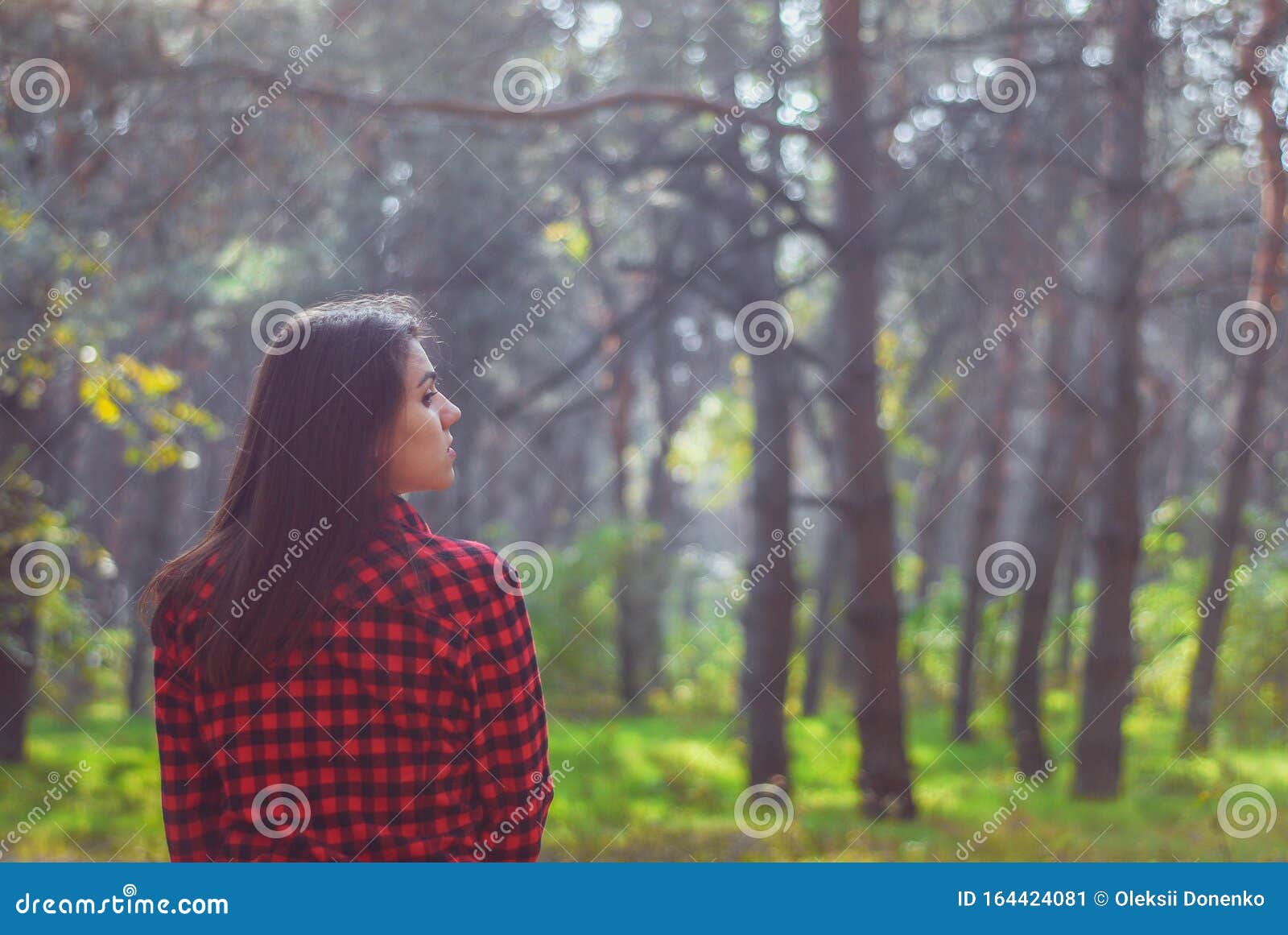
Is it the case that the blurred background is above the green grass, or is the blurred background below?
above

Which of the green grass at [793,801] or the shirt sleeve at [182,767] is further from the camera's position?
the green grass at [793,801]

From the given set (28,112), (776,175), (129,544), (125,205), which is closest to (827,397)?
(776,175)

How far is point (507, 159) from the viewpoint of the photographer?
10.1 meters

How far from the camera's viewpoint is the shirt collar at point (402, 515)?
7.12ft

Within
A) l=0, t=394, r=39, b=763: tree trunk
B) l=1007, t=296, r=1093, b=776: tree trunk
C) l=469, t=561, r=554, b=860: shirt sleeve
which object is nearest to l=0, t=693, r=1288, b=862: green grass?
l=0, t=394, r=39, b=763: tree trunk

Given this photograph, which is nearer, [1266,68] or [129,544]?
[1266,68]

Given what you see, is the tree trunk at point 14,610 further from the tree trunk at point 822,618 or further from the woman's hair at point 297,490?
the tree trunk at point 822,618

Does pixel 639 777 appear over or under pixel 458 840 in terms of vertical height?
under

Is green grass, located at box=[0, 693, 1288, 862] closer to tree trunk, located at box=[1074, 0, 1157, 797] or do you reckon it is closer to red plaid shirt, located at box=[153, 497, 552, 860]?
tree trunk, located at box=[1074, 0, 1157, 797]

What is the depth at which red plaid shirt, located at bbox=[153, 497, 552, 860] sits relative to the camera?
2.08 meters

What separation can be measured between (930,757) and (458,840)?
13.5 meters

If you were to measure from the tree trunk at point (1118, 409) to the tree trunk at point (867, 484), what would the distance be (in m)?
1.73

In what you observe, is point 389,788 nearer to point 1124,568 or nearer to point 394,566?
point 394,566

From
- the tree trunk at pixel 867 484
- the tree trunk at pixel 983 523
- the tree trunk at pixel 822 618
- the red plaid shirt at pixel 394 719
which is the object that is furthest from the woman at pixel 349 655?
the tree trunk at pixel 822 618
